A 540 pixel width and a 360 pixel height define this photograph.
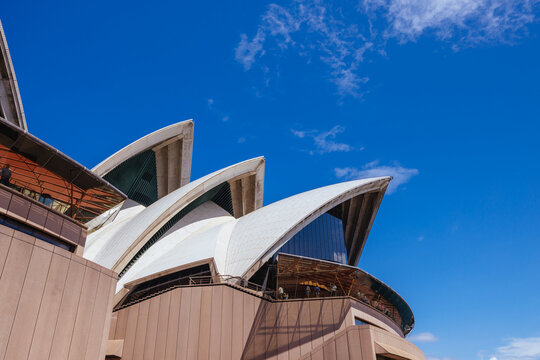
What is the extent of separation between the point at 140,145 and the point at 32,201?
69.5ft

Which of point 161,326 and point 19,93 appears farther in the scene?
point 19,93

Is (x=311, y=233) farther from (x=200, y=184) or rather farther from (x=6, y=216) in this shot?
(x=6, y=216)

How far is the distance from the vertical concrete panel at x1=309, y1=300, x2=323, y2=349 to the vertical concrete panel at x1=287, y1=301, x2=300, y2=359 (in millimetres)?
562

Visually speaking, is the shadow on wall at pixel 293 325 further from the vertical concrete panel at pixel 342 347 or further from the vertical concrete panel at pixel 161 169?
the vertical concrete panel at pixel 161 169

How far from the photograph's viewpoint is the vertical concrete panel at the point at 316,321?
16.3 m

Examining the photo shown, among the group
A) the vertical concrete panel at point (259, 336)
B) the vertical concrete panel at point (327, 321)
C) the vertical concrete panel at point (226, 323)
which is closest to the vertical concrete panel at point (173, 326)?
the vertical concrete panel at point (226, 323)

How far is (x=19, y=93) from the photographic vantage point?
1961cm

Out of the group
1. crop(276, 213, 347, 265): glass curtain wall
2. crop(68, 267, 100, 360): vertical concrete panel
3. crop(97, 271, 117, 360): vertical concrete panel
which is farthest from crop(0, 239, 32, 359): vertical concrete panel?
crop(276, 213, 347, 265): glass curtain wall

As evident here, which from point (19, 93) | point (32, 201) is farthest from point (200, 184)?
point (32, 201)

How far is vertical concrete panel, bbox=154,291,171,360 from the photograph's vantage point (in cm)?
1486

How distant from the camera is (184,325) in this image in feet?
49.9

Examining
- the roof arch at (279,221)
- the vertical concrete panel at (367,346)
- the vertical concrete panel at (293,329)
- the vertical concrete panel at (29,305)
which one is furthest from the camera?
the roof arch at (279,221)

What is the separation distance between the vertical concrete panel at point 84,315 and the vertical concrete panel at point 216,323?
18.0ft

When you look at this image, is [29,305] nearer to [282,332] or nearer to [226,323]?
[226,323]
